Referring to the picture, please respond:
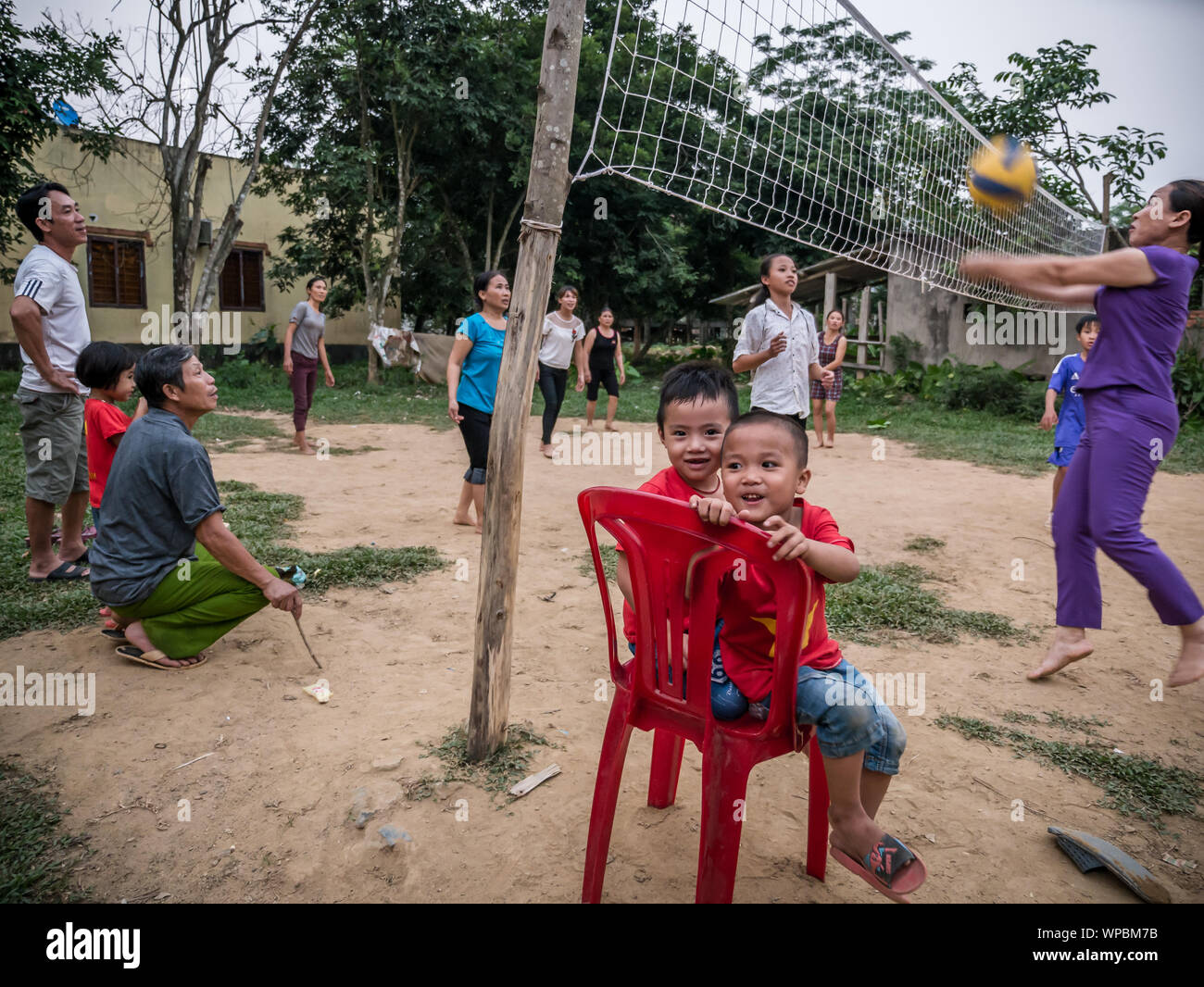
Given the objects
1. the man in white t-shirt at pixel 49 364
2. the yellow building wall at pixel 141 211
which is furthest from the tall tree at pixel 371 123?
the man in white t-shirt at pixel 49 364

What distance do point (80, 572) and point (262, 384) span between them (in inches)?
458

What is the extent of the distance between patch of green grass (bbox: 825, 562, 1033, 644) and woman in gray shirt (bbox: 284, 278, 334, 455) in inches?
247

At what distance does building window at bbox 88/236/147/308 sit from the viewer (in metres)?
16.6

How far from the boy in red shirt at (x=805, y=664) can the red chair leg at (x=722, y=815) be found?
0.12 metres

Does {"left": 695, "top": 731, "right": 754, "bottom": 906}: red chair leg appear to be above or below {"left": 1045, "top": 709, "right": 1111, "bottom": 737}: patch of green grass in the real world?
above

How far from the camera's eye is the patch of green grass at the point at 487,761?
262 centimetres

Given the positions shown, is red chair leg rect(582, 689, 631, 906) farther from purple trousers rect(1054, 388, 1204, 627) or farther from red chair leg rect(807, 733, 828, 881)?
purple trousers rect(1054, 388, 1204, 627)

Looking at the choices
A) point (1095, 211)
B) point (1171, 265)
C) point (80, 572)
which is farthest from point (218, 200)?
point (1171, 265)

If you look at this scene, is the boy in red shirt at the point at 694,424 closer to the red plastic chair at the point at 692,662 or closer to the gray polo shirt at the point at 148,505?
the red plastic chair at the point at 692,662

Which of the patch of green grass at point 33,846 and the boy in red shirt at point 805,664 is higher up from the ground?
the boy in red shirt at point 805,664

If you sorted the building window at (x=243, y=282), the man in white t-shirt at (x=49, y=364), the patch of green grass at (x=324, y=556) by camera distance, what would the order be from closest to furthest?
the man in white t-shirt at (x=49, y=364) < the patch of green grass at (x=324, y=556) < the building window at (x=243, y=282)

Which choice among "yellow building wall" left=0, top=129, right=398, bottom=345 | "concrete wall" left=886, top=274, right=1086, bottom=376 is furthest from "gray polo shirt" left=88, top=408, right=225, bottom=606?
"yellow building wall" left=0, top=129, right=398, bottom=345

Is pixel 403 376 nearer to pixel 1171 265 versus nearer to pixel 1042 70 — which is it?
pixel 1042 70

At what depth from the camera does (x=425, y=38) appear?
50.5ft
